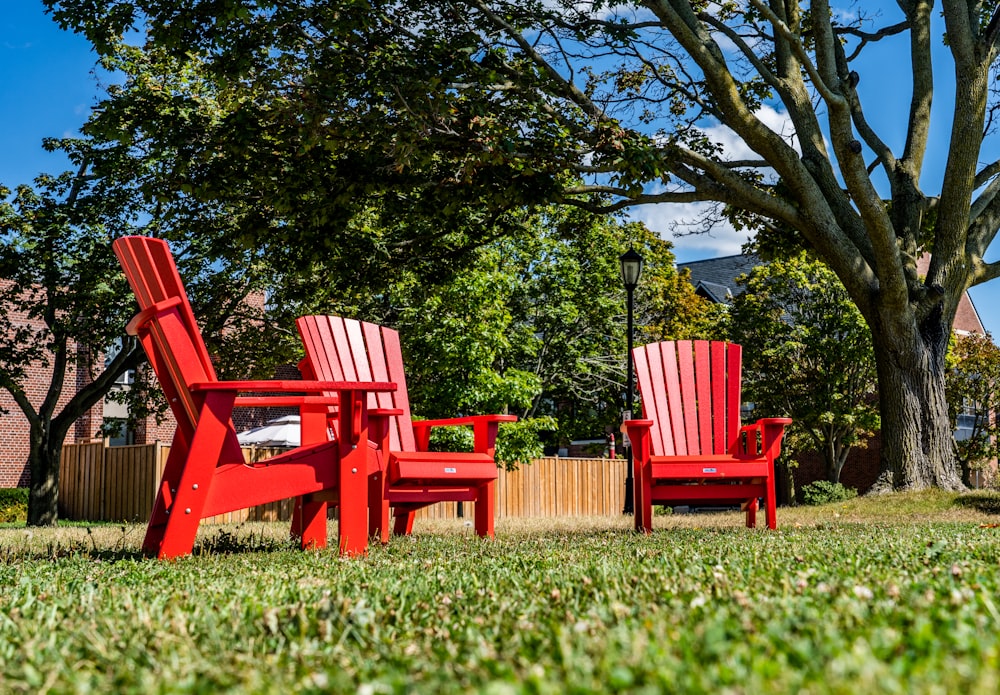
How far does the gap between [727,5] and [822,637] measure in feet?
38.9

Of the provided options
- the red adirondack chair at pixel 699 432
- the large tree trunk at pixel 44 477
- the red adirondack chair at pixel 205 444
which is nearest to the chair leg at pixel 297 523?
the red adirondack chair at pixel 205 444

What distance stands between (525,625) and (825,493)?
17946 millimetres

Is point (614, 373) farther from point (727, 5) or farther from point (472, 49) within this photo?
point (472, 49)

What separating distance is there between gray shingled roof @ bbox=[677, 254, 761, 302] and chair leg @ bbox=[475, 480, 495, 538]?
2460 centimetres

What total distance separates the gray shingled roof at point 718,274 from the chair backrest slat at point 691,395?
74.5 ft

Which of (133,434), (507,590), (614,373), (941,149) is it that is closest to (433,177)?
(941,149)

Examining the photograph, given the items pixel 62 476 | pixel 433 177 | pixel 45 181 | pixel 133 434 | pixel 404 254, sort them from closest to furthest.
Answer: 1. pixel 433 177
2. pixel 404 254
3. pixel 45 181
4. pixel 62 476
5. pixel 133 434

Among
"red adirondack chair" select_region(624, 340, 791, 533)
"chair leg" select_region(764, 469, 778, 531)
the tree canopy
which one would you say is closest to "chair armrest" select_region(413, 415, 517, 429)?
"red adirondack chair" select_region(624, 340, 791, 533)

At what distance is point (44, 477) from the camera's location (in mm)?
13867

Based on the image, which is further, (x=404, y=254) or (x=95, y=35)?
(x=404, y=254)

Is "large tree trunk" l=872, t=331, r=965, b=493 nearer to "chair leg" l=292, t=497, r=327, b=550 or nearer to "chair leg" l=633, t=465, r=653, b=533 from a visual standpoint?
"chair leg" l=633, t=465, r=653, b=533

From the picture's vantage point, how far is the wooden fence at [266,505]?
17.2 meters

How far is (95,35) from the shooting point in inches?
364

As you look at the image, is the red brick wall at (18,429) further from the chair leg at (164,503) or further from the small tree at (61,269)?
the chair leg at (164,503)
